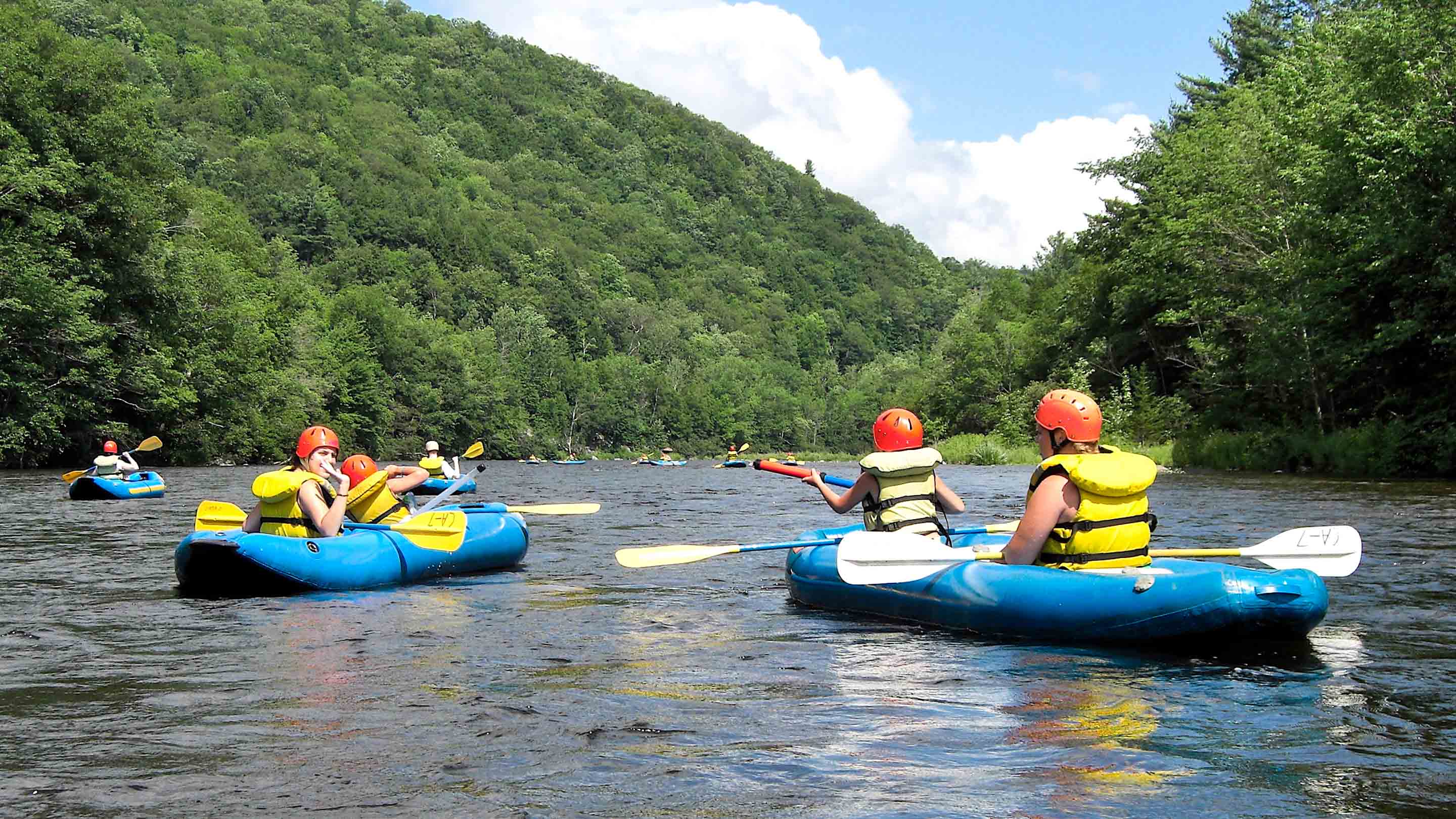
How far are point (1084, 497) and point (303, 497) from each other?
609 cm

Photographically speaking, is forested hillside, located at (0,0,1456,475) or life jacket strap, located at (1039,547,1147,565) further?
forested hillside, located at (0,0,1456,475)

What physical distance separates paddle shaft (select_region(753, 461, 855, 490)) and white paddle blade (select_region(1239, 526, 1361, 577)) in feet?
10.1

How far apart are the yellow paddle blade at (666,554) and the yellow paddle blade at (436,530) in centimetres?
250

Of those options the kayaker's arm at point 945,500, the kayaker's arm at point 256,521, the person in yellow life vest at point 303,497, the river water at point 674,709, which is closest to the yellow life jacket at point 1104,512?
the river water at point 674,709

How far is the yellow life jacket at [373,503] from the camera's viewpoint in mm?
11195

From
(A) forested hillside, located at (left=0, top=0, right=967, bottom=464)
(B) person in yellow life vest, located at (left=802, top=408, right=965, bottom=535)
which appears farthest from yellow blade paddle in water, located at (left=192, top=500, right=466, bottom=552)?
(A) forested hillside, located at (left=0, top=0, right=967, bottom=464)

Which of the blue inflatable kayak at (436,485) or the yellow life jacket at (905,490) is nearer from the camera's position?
the yellow life jacket at (905,490)

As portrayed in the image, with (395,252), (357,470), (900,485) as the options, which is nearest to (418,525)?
(357,470)

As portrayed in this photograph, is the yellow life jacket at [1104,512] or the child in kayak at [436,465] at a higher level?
the child in kayak at [436,465]

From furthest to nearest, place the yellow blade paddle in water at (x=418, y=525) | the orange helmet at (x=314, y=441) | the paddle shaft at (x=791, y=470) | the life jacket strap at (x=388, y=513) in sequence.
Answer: the life jacket strap at (x=388, y=513), the yellow blade paddle in water at (x=418, y=525), the orange helmet at (x=314, y=441), the paddle shaft at (x=791, y=470)

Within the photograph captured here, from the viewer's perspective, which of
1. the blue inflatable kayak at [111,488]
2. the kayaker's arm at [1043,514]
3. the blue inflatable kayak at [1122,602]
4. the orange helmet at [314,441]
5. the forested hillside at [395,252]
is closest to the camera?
the blue inflatable kayak at [1122,602]

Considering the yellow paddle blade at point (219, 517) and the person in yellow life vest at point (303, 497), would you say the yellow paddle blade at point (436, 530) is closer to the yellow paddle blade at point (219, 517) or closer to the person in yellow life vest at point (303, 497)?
the person in yellow life vest at point (303, 497)

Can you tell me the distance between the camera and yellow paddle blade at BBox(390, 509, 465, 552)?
1095 centimetres

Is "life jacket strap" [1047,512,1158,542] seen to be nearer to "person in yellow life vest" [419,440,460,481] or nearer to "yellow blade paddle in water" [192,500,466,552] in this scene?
"yellow blade paddle in water" [192,500,466,552]
